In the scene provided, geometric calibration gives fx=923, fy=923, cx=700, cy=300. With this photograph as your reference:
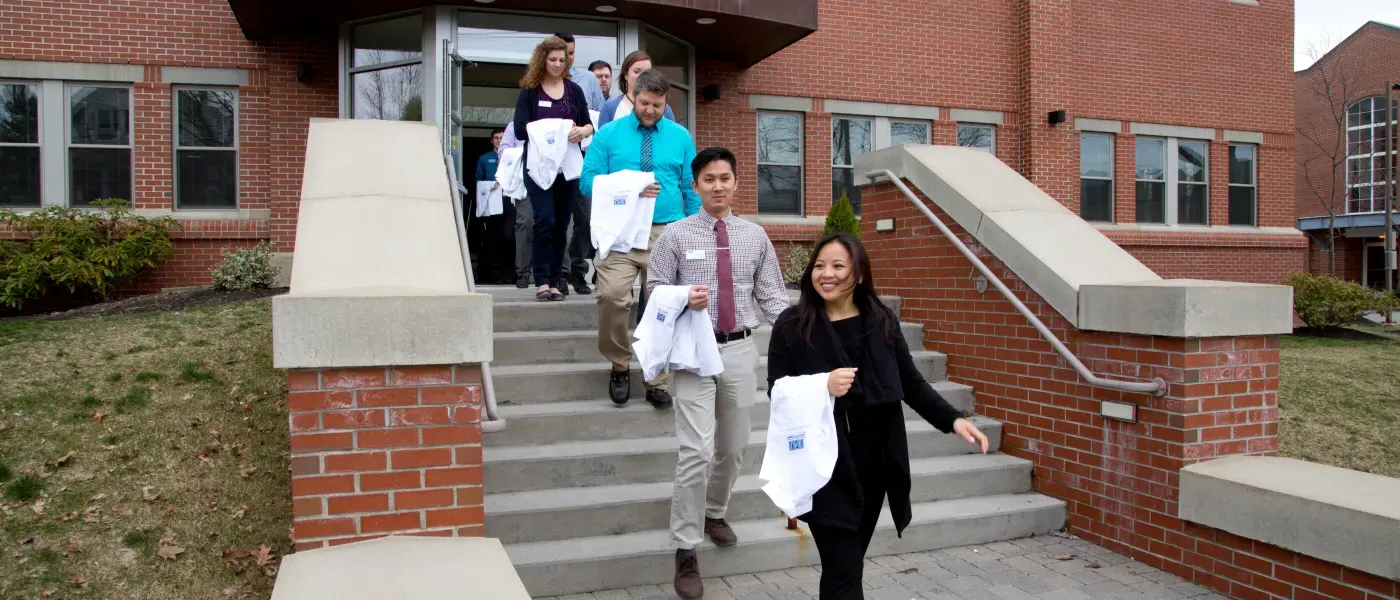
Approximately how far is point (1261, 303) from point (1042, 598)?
194cm

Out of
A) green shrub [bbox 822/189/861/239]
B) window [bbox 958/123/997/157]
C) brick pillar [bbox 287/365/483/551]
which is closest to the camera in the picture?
brick pillar [bbox 287/365/483/551]

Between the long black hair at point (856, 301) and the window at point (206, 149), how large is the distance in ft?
34.0

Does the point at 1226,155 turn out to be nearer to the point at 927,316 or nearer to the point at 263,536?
the point at 927,316

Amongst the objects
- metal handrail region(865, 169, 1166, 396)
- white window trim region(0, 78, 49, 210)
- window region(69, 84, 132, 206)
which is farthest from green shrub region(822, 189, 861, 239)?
white window trim region(0, 78, 49, 210)

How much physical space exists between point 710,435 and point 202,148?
9972 millimetres

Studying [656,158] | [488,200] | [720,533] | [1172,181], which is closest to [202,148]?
[488,200]

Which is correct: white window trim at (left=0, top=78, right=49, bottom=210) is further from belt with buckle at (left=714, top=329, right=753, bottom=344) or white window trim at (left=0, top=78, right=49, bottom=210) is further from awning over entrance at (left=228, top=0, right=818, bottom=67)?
belt with buckle at (left=714, top=329, right=753, bottom=344)

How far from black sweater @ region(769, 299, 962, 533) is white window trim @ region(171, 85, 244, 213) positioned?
10.3 m

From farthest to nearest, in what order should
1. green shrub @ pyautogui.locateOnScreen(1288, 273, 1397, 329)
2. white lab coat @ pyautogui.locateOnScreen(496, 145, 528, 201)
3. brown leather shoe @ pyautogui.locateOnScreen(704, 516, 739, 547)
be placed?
green shrub @ pyautogui.locateOnScreen(1288, 273, 1397, 329) < white lab coat @ pyautogui.locateOnScreen(496, 145, 528, 201) < brown leather shoe @ pyautogui.locateOnScreen(704, 516, 739, 547)

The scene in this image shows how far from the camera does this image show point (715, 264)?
4422 millimetres

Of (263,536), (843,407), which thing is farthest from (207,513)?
(843,407)

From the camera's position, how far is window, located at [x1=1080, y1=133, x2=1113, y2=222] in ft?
50.6

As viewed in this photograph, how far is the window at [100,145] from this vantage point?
37.1 feet

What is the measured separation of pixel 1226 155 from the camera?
16562 millimetres
